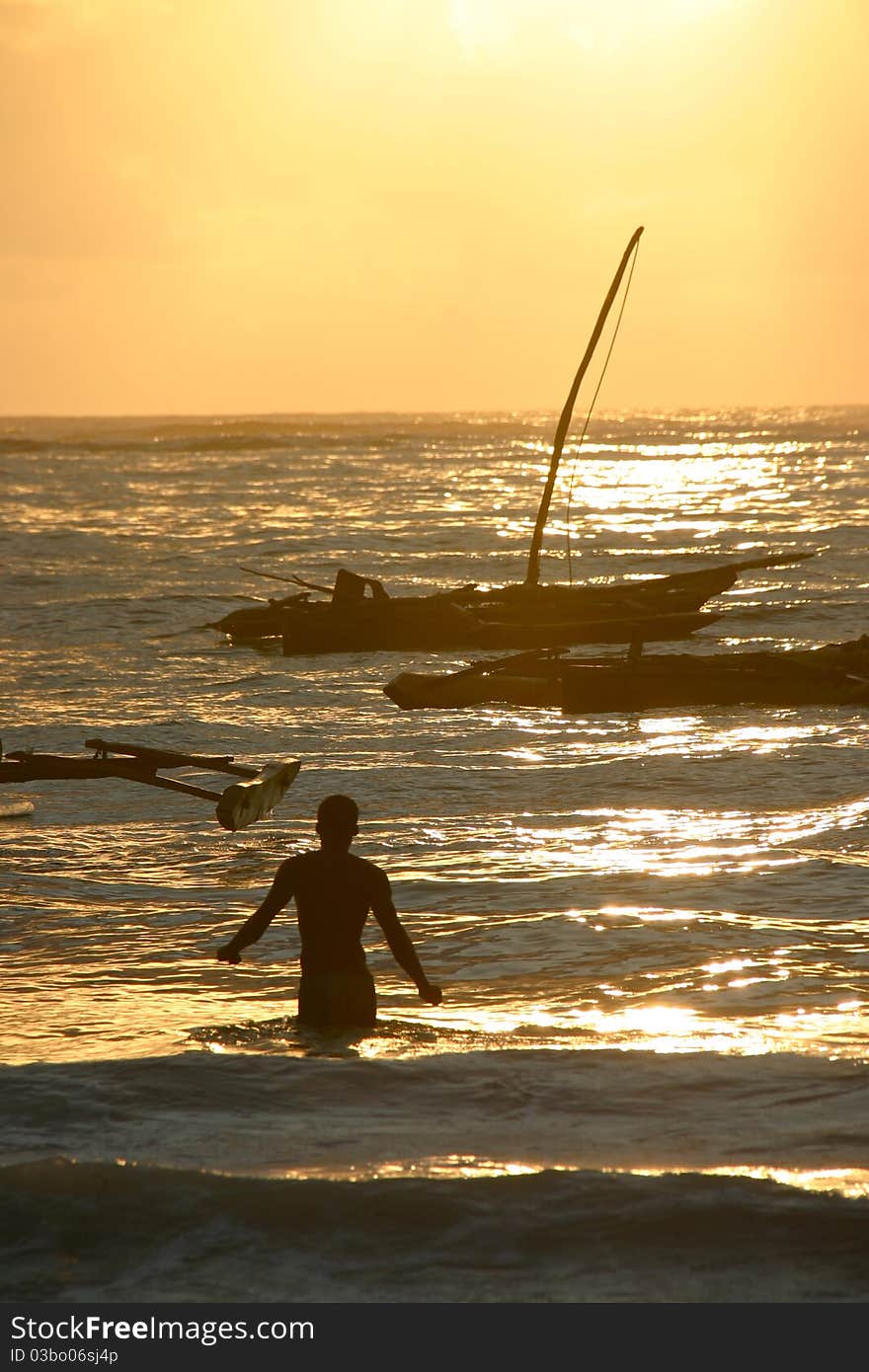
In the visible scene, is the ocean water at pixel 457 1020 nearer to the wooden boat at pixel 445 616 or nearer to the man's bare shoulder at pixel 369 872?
the man's bare shoulder at pixel 369 872

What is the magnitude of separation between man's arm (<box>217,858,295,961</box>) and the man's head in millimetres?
217

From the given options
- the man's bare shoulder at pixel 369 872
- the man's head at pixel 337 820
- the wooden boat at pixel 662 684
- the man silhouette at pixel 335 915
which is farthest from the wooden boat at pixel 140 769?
the wooden boat at pixel 662 684

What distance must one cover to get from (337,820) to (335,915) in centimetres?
49

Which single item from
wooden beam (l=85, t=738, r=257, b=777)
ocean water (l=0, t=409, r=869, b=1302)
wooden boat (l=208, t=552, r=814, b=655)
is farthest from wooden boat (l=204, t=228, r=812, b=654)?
wooden beam (l=85, t=738, r=257, b=777)

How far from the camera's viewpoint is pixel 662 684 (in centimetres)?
2180

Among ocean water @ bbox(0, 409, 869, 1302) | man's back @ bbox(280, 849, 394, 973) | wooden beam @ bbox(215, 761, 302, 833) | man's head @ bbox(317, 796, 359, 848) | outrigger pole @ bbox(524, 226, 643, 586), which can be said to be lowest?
ocean water @ bbox(0, 409, 869, 1302)

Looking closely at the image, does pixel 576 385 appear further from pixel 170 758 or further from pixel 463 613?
pixel 170 758

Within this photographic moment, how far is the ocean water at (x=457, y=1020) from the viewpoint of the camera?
6297mm

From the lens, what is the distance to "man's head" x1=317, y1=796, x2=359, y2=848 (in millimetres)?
7953

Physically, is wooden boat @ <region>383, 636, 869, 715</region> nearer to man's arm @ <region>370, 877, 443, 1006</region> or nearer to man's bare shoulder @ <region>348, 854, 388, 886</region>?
man's arm @ <region>370, 877, 443, 1006</region>

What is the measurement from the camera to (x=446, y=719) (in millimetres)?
21672

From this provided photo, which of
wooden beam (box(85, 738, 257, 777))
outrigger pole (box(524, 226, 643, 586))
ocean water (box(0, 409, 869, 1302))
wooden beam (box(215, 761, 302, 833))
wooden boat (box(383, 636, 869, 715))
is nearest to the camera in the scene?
ocean water (box(0, 409, 869, 1302))

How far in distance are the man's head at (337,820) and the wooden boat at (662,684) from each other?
13882mm
